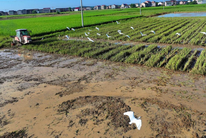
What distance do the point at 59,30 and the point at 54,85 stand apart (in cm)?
1385

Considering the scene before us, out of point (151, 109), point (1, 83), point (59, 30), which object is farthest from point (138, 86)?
point (59, 30)

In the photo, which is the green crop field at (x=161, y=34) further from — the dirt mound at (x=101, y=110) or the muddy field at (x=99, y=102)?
the dirt mound at (x=101, y=110)

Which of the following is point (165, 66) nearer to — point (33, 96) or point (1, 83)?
point (33, 96)

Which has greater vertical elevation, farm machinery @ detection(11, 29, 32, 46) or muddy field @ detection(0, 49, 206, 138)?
farm machinery @ detection(11, 29, 32, 46)

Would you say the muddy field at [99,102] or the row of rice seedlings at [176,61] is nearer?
the muddy field at [99,102]

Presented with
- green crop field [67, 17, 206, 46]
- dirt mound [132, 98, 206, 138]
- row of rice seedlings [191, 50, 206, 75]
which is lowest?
dirt mound [132, 98, 206, 138]

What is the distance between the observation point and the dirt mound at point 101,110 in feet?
12.6

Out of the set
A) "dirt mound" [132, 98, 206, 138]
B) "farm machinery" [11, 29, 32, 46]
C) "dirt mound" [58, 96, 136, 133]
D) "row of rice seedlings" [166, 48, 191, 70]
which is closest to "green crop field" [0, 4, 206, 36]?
"farm machinery" [11, 29, 32, 46]

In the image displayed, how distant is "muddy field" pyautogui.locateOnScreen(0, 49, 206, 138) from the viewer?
3.67 metres

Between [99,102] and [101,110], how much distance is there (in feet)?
1.32

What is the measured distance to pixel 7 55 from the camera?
1052 centimetres

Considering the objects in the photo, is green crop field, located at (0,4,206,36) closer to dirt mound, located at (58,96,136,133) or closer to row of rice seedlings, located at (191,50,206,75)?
dirt mound, located at (58,96,136,133)

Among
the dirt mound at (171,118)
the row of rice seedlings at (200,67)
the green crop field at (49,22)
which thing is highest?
the green crop field at (49,22)

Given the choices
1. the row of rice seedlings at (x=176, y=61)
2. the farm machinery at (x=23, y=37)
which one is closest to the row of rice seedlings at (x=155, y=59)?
the row of rice seedlings at (x=176, y=61)
